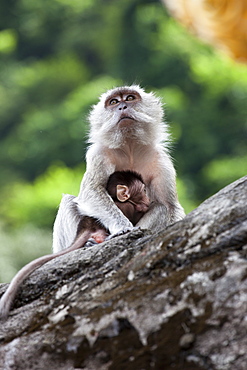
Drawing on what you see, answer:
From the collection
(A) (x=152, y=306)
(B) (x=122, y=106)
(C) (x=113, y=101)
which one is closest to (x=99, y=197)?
(B) (x=122, y=106)

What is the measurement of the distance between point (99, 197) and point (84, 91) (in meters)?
18.8

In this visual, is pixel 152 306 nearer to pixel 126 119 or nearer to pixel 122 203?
pixel 122 203

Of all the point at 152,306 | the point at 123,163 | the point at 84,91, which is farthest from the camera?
the point at 84,91

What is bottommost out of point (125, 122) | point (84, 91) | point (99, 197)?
point (99, 197)

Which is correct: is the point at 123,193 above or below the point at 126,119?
below

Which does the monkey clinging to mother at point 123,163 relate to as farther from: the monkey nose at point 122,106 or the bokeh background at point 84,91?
the bokeh background at point 84,91

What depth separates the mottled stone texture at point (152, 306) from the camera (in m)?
2.42

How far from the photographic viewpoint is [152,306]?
8.47 feet

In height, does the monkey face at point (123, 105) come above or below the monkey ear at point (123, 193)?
above

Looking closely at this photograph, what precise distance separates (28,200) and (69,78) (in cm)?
963

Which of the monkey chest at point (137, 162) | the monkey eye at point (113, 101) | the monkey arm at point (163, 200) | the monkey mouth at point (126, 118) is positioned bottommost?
the monkey arm at point (163, 200)

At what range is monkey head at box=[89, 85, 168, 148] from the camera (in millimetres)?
5078

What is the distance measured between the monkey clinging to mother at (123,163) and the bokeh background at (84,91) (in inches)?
436

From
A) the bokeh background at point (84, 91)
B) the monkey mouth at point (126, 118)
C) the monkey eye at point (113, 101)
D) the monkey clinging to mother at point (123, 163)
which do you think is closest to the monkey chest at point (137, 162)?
the monkey clinging to mother at point (123, 163)
